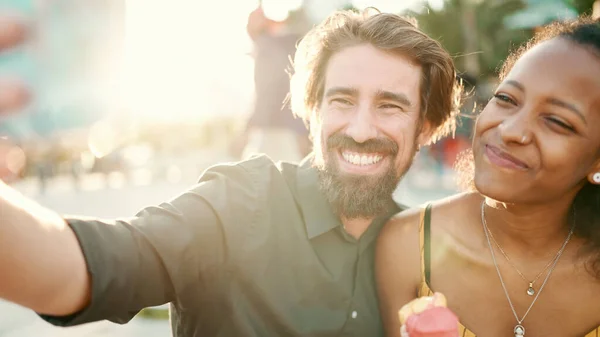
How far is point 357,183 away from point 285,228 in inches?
17.0

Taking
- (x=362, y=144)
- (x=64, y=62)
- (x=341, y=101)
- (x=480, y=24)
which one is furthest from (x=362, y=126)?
(x=480, y=24)

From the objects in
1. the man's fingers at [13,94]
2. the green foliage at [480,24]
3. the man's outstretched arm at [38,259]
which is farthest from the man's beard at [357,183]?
the green foliage at [480,24]

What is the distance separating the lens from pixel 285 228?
2369 millimetres

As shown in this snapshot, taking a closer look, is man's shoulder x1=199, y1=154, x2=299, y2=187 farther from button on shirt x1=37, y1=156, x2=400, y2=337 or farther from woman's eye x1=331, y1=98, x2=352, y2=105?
woman's eye x1=331, y1=98, x2=352, y2=105

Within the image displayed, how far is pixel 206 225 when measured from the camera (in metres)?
2.06

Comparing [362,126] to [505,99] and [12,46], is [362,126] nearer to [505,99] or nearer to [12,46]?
[505,99]

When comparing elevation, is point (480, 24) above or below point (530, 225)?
above

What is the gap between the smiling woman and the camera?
7.43 feet

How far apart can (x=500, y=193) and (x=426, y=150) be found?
16323mm

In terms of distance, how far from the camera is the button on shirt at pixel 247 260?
6.04ft

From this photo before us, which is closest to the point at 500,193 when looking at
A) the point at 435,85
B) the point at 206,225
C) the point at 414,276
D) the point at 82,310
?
the point at 414,276

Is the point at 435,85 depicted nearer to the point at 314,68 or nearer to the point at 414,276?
the point at 314,68

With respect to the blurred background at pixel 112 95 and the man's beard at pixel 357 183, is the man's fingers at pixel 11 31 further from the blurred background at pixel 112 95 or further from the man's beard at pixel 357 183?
the man's beard at pixel 357 183

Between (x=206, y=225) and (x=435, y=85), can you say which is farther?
(x=435, y=85)
